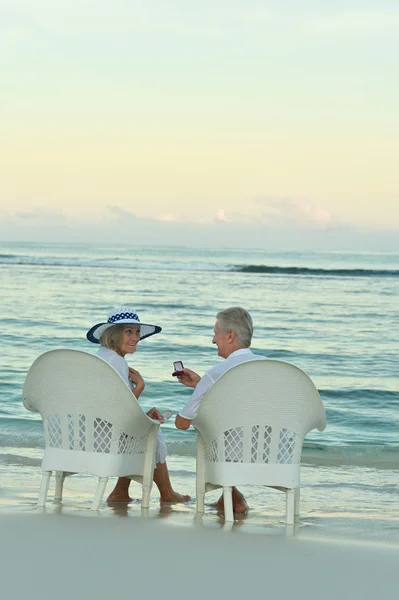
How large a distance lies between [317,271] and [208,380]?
1432 inches

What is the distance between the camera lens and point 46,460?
508cm

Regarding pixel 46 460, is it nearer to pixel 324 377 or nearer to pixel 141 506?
pixel 141 506

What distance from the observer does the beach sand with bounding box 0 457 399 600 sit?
12.2ft

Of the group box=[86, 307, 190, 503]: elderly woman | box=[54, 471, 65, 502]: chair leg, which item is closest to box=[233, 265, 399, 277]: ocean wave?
box=[86, 307, 190, 503]: elderly woman

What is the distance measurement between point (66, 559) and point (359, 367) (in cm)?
1079

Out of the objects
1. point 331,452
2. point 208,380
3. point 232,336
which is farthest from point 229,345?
point 331,452

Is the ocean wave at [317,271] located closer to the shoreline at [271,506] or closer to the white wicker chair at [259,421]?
the shoreline at [271,506]

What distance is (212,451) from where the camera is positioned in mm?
5008

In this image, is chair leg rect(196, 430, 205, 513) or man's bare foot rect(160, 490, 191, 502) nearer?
chair leg rect(196, 430, 205, 513)

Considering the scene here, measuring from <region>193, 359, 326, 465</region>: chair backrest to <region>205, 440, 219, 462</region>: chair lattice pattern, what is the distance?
0.04 feet

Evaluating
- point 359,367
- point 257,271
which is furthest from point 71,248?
point 359,367

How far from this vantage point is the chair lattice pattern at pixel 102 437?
5.00 meters

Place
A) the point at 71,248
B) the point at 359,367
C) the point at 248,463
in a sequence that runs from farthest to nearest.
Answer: the point at 71,248, the point at 359,367, the point at 248,463

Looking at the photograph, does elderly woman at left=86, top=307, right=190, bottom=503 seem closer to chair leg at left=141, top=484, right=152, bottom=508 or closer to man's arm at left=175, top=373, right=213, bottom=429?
man's arm at left=175, top=373, right=213, bottom=429
